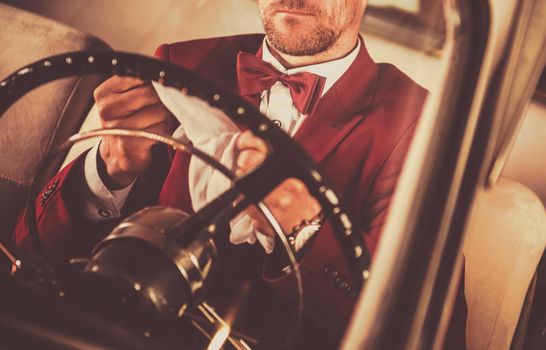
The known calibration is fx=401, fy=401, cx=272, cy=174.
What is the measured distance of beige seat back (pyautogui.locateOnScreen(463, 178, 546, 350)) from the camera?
993 mm

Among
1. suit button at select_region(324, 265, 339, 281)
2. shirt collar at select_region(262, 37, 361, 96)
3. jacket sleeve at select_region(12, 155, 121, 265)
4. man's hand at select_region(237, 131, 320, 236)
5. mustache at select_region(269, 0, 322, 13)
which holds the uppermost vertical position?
mustache at select_region(269, 0, 322, 13)

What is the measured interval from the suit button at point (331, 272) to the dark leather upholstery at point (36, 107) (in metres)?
0.89

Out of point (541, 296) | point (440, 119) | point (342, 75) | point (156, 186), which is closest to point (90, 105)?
point (156, 186)

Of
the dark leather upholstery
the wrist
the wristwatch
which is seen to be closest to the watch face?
the wristwatch

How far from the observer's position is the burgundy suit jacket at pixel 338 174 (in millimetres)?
843

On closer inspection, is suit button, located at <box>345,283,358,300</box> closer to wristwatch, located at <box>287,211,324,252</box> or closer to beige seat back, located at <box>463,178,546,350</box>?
wristwatch, located at <box>287,211,324,252</box>

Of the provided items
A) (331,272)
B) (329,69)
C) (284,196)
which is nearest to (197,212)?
(284,196)

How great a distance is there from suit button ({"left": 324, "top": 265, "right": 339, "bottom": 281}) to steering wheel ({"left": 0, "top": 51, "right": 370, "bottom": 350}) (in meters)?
0.36

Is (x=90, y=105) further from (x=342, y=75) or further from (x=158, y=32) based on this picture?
(x=342, y=75)

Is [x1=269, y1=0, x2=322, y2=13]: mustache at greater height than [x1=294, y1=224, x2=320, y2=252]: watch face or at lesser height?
greater

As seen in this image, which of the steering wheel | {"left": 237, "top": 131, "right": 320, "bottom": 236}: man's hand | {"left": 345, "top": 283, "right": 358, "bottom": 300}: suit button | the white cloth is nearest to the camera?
the steering wheel

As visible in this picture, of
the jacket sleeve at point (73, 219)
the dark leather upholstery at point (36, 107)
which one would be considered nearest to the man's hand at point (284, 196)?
the jacket sleeve at point (73, 219)

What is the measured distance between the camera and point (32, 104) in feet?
4.00

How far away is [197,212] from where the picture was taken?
462mm
